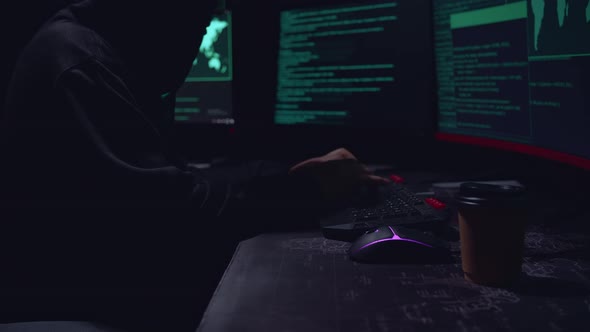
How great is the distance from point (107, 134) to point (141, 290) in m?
0.29

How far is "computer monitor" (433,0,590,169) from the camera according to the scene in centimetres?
100

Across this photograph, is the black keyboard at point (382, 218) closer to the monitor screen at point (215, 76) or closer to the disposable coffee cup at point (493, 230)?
the disposable coffee cup at point (493, 230)

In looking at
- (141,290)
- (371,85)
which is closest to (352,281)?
(141,290)

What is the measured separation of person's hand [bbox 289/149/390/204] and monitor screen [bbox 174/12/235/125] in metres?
0.76

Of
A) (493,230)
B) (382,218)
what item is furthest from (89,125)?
(493,230)

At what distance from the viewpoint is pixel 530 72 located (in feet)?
3.76

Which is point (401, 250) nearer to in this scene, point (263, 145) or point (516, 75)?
point (516, 75)

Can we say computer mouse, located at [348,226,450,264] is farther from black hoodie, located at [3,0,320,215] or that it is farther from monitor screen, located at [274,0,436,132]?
monitor screen, located at [274,0,436,132]

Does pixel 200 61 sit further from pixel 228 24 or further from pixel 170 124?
pixel 170 124

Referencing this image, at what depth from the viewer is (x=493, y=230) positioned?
0.67 m

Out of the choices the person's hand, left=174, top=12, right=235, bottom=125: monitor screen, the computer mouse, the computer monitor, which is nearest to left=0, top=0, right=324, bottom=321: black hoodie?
the person's hand

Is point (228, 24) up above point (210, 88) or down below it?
above

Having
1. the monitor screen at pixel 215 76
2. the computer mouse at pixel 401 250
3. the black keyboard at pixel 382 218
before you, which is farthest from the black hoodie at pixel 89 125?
the monitor screen at pixel 215 76

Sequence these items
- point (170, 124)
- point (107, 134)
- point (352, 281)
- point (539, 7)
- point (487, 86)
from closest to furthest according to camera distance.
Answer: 1. point (352, 281)
2. point (107, 134)
3. point (539, 7)
4. point (487, 86)
5. point (170, 124)
